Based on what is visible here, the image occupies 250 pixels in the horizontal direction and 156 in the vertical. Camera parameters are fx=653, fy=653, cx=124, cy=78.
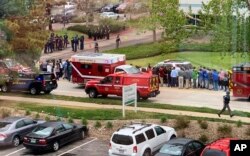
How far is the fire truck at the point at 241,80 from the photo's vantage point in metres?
35.2

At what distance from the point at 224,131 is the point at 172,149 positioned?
14.3 feet

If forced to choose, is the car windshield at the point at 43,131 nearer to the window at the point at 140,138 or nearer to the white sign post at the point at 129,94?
the window at the point at 140,138

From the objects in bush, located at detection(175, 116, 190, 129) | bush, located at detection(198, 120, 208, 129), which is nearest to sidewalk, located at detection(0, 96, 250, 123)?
bush, located at detection(198, 120, 208, 129)

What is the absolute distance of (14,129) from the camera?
27.9 m

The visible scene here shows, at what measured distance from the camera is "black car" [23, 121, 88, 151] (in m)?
26.4

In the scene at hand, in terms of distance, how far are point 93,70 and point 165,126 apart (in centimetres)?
1283

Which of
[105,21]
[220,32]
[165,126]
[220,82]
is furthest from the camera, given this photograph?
[105,21]

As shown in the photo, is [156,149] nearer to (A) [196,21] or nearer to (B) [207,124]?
(B) [207,124]

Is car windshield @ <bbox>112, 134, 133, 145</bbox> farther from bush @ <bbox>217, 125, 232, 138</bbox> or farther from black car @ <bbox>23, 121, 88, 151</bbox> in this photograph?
bush @ <bbox>217, 125, 232, 138</bbox>

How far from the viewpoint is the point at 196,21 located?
3650 centimetres

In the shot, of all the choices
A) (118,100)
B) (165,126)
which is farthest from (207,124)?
(118,100)

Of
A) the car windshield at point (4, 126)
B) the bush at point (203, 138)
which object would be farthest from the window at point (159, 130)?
the car windshield at point (4, 126)

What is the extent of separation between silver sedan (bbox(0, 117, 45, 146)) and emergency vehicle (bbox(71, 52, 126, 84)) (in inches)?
438

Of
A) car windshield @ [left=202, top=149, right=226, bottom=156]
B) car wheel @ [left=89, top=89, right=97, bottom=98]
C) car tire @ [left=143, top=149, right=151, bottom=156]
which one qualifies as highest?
car wheel @ [left=89, top=89, right=97, bottom=98]
